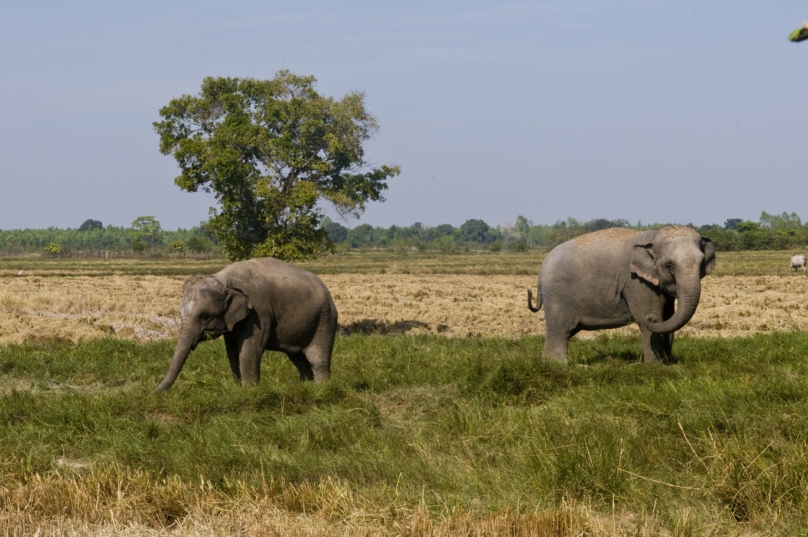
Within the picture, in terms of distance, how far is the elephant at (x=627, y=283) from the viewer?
1199 cm

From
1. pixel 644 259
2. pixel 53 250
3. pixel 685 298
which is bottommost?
pixel 685 298

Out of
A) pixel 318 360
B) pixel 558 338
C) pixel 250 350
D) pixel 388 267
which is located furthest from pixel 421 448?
pixel 388 267

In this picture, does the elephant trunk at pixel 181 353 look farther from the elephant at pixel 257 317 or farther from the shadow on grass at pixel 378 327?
the shadow on grass at pixel 378 327

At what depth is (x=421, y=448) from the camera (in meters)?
7.99

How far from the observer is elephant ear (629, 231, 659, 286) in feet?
40.5

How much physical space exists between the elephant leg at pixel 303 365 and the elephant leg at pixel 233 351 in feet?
2.61

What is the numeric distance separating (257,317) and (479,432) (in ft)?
13.2

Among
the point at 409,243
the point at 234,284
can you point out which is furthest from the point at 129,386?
the point at 409,243

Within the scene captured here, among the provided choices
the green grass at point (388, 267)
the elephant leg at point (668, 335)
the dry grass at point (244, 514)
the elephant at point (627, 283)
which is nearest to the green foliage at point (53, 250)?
the green grass at point (388, 267)

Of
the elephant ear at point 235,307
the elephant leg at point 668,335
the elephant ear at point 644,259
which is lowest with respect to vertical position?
the elephant leg at point 668,335

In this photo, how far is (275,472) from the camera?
24.0ft

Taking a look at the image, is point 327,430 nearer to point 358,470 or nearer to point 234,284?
point 358,470

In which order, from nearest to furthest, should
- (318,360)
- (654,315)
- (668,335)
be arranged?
(318,360) → (654,315) → (668,335)

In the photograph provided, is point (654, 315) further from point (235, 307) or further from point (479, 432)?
point (235, 307)
